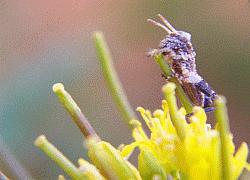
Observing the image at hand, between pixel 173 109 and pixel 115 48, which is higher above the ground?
pixel 115 48

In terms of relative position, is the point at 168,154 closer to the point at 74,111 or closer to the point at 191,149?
the point at 191,149

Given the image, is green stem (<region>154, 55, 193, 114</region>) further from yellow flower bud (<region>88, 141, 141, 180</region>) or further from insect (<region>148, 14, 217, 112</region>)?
yellow flower bud (<region>88, 141, 141, 180</region>)

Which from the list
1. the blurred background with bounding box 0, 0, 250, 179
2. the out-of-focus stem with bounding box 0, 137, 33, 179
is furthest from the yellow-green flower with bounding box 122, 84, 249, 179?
the blurred background with bounding box 0, 0, 250, 179

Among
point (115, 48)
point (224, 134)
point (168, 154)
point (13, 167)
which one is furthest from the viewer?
point (115, 48)

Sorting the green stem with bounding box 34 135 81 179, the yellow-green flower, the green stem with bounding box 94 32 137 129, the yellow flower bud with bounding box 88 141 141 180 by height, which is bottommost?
the yellow-green flower

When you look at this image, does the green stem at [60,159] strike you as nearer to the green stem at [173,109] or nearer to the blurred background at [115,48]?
the green stem at [173,109]

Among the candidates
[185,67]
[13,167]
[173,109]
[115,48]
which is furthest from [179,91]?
[115,48]

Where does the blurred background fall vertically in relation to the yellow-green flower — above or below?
above

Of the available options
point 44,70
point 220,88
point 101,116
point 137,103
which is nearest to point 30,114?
point 44,70
